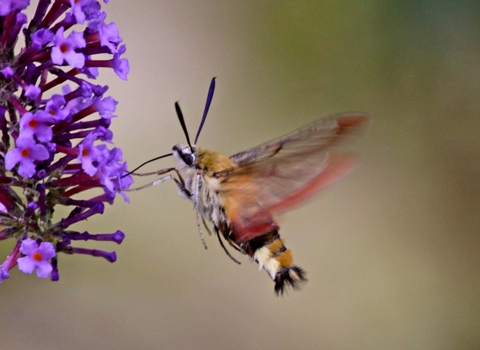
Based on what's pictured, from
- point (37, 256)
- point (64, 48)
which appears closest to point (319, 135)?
point (64, 48)

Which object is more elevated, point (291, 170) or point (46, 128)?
point (46, 128)

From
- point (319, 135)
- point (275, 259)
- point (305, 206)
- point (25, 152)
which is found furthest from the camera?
point (305, 206)

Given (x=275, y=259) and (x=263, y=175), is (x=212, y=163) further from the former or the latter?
(x=275, y=259)

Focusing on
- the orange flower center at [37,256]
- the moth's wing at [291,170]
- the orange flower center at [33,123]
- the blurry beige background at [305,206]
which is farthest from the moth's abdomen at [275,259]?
the blurry beige background at [305,206]

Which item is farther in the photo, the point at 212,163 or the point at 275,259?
the point at 275,259

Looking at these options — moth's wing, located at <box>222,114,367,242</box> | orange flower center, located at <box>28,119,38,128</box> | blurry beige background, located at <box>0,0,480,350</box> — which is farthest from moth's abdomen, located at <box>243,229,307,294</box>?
blurry beige background, located at <box>0,0,480,350</box>

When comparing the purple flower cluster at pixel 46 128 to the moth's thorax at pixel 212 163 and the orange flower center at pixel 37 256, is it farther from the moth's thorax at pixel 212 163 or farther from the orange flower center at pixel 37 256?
the moth's thorax at pixel 212 163

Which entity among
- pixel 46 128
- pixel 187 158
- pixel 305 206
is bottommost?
pixel 46 128
